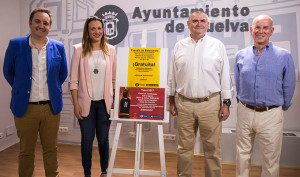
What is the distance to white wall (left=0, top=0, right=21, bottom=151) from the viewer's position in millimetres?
3752

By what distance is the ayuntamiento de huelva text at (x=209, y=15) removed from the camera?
3.51 meters

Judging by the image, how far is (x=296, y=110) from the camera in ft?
11.2

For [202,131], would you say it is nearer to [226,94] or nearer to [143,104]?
[226,94]

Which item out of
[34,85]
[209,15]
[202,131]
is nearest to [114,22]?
[209,15]

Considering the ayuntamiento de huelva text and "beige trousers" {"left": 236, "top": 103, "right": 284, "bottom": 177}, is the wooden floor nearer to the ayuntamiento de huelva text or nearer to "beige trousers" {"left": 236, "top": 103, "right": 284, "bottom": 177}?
"beige trousers" {"left": 236, "top": 103, "right": 284, "bottom": 177}

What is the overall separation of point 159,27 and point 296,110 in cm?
213

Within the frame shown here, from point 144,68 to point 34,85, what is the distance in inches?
38.1

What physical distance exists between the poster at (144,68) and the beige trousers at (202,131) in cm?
34

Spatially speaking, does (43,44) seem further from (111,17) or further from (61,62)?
(111,17)

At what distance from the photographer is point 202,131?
241 centimetres

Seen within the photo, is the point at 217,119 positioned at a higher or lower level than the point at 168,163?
higher

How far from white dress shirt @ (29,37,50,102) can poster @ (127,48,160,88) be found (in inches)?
29.3

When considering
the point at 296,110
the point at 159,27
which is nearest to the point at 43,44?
the point at 159,27

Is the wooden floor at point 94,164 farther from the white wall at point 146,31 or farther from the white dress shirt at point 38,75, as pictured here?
the white dress shirt at point 38,75
